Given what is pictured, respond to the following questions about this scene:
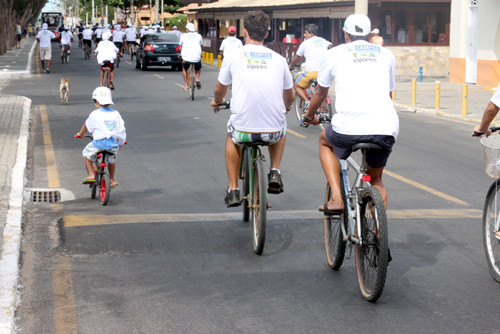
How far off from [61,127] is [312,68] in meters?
4.98

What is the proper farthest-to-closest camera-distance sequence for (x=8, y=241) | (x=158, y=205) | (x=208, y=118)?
(x=208, y=118) → (x=158, y=205) → (x=8, y=241)

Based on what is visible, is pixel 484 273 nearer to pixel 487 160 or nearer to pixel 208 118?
pixel 487 160

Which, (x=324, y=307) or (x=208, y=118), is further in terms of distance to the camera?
(x=208, y=118)

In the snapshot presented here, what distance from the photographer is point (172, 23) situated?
9850 centimetres

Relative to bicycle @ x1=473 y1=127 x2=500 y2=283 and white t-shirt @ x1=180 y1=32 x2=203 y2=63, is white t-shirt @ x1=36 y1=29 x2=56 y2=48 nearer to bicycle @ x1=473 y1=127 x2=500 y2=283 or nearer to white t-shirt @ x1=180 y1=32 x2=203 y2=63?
white t-shirt @ x1=180 y1=32 x2=203 y2=63

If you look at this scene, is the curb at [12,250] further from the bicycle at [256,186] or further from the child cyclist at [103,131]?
the bicycle at [256,186]

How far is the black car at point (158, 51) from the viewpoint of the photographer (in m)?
36.3

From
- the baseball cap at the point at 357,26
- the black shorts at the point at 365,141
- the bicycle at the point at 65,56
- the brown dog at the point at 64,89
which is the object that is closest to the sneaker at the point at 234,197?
the black shorts at the point at 365,141

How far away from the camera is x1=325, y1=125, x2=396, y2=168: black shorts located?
597 centimetres

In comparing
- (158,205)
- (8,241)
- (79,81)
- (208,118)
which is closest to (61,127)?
(208,118)

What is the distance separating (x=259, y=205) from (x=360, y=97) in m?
1.52

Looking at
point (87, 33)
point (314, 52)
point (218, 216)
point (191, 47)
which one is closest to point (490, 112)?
point (218, 216)

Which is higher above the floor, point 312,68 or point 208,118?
point 312,68

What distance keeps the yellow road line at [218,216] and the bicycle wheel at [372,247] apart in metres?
2.71
